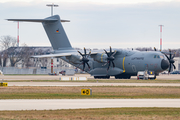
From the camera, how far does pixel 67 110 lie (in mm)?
16406

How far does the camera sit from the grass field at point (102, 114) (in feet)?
46.8

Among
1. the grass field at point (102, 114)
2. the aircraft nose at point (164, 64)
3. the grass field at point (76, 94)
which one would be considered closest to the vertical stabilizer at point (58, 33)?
the aircraft nose at point (164, 64)

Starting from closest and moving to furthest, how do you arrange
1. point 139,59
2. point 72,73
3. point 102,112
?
point 102,112 → point 139,59 → point 72,73

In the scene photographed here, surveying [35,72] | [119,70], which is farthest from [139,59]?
[35,72]

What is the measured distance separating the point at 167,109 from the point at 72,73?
7531cm

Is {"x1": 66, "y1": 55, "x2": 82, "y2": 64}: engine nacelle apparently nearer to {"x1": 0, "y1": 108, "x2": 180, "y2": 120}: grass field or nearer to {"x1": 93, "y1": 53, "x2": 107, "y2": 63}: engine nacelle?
{"x1": 93, "y1": 53, "x2": 107, "y2": 63}: engine nacelle

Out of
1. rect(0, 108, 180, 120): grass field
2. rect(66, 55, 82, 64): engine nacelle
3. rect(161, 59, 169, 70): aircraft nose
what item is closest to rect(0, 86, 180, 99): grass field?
rect(0, 108, 180, 120): grass field

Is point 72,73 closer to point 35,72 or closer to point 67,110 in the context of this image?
point 35,72

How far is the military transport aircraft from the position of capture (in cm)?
5306

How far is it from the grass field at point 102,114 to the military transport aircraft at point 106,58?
36.4 meters

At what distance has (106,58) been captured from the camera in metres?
55.2

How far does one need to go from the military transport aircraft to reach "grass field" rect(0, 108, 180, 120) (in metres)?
36.4

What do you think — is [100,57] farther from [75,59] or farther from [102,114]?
[102,114]

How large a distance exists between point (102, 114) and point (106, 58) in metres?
40.1
